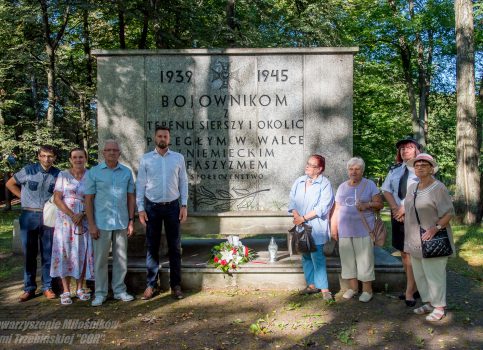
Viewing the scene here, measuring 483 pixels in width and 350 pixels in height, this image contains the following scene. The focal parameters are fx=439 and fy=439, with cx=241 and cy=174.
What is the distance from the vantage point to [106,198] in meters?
5.32

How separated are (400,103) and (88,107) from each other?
54.2 feet

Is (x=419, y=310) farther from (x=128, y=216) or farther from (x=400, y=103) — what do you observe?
(x=400, y=103)

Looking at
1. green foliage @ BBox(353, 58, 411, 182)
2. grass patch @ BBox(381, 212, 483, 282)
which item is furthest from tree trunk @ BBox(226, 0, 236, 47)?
grass patch @ BBox(381, 212, 483, 282)

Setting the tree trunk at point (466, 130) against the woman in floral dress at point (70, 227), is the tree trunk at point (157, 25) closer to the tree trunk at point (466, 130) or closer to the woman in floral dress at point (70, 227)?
the tree trunk at point (466, 130)

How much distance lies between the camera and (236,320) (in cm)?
493

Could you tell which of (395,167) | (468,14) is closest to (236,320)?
(395,167)

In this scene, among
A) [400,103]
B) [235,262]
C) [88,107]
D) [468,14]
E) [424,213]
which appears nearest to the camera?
[424,213]

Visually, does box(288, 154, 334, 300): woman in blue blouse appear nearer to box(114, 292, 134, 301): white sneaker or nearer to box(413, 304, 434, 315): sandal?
box(413, 304, 434, 315): sandal

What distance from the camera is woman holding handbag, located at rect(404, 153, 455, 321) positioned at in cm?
460

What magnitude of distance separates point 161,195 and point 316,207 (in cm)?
191

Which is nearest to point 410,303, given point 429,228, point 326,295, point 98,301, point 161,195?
point 326,295

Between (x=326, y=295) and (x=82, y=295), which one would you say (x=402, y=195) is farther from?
(x=82, y=295)

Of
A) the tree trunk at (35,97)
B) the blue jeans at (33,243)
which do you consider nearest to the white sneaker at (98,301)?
the blue jeans at (33,243)

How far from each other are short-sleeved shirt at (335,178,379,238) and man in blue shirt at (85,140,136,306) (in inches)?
103
